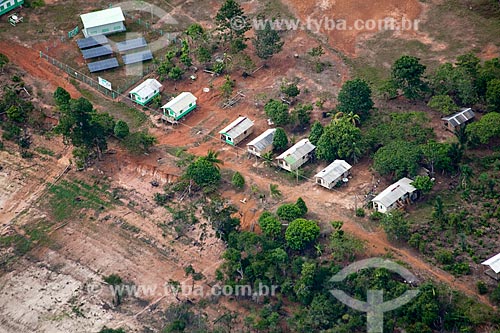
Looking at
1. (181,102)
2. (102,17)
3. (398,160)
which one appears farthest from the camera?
(102,17)

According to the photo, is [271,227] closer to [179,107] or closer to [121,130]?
[121,130]

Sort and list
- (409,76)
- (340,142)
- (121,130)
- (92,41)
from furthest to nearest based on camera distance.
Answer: (92,41) → (409,76) → (121,130) → (340,142)

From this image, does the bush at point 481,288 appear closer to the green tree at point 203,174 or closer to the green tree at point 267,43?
the green tree at point 203,174

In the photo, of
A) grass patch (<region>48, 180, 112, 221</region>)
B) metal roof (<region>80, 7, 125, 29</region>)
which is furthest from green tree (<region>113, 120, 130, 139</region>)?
metal roof (<region>80, 7, 125, 29</region>)

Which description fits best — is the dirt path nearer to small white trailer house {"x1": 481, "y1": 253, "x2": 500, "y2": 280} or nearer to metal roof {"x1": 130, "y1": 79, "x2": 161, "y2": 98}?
metal roof {"x1": 130, "y1": 79, "x2": 161, "y2": 98}

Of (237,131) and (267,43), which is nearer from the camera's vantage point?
(237,131)

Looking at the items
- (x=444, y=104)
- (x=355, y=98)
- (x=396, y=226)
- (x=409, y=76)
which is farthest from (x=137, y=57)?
(x=396, y=226)

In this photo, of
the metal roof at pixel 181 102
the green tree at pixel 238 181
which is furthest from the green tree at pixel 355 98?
the metal roof at pixel 181 102
